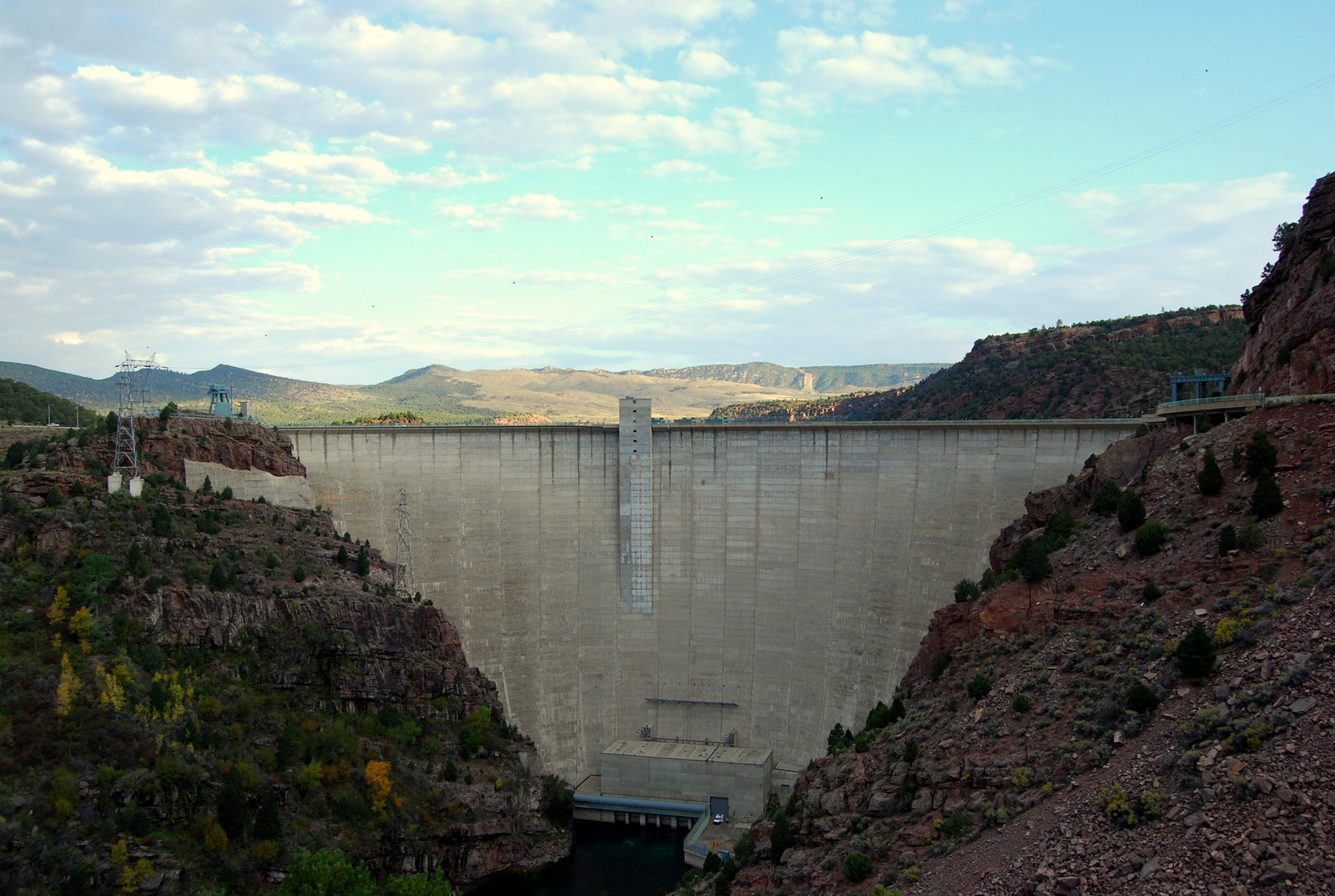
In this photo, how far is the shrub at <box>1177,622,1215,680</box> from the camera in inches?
925

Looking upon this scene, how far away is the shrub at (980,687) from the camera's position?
30281 millimetres

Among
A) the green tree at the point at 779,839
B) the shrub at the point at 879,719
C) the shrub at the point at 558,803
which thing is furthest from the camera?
the shrub at the point at 558,803

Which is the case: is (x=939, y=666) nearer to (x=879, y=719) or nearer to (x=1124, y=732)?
(x=879, y=719)

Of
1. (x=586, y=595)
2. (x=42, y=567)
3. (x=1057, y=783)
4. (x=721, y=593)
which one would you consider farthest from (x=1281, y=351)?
(x=42, y=567)

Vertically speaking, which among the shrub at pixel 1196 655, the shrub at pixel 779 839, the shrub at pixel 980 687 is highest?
the shrub at pixel 1196 655

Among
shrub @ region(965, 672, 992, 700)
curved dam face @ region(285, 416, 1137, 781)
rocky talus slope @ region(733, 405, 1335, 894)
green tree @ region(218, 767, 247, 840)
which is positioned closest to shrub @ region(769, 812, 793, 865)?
rocky talus slope @ region(733, 405, 1335, 894)

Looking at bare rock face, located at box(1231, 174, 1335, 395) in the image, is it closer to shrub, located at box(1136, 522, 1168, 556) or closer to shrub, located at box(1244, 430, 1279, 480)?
shrub, located at box(1244, 430, 1279, 480)

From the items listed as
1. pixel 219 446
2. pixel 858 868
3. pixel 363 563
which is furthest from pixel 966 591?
pixel 219 446

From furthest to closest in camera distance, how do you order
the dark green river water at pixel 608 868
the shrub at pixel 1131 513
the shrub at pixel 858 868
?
1. the dark green river water at pixel 608 868
2. the shrub at pixel 1131 513
3. the shrub at pixel 858 868

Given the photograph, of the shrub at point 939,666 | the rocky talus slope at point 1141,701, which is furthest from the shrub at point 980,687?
the shrub at point 939,666

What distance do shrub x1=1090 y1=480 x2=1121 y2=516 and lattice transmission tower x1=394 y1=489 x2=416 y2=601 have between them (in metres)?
35.8

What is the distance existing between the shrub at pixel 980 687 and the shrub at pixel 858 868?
22.9 feet

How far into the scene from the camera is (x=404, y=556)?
5481 centimetres

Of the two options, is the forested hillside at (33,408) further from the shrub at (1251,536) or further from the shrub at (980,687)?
the shrub at (1251,536)
